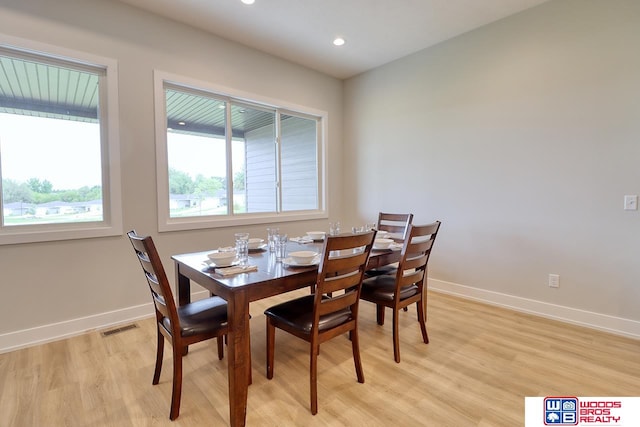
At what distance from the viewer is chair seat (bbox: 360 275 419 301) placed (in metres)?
2.17

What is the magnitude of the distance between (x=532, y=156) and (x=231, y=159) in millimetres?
3190

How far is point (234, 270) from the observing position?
1703mm

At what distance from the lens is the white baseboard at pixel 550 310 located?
247cm

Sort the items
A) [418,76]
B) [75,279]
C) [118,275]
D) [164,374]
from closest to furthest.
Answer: [164,374] → [75,279] → [118,275] → [418,76]

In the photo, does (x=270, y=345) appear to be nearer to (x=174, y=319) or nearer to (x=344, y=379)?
(x=344, y=379)

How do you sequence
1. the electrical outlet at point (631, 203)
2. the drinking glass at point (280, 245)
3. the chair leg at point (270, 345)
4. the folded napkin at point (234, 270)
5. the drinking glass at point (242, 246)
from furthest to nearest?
1. the electrical outlet at point (631, 203)
2. the drinking glass at point (280, 245)
3. the drinking glass at point (242, 246)
4. the chair leg at point (270, 345)
5. the folded napkin at point (234, 270)

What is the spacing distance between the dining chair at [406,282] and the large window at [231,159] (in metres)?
1.91

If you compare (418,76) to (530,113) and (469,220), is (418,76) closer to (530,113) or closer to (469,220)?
(530,113)

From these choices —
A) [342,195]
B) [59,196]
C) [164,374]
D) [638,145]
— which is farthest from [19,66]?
[638,145]

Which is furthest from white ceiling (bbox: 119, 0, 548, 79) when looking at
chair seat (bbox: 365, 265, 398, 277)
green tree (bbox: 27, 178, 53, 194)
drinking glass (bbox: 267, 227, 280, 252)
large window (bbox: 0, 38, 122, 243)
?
chair seat (bbox: 365, 265, 398, 277)

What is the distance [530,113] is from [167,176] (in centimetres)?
363

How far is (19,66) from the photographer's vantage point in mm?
2330

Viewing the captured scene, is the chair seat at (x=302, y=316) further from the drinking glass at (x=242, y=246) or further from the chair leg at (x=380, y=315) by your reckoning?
the chair leg at (x=380, y=315)

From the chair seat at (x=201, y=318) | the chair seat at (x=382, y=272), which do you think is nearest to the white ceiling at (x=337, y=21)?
the chair seat at (x=382, y=272)
